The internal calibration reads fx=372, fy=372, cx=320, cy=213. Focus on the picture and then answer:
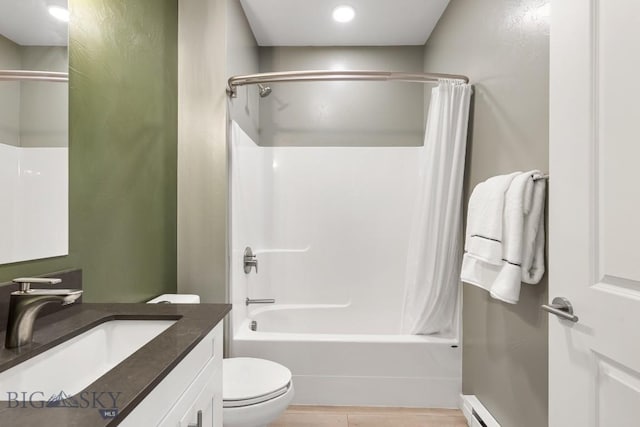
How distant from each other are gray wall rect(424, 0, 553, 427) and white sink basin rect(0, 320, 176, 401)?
1369 mm

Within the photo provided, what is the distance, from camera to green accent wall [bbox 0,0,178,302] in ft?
4.31

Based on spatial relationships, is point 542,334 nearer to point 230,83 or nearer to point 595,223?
point 595,223

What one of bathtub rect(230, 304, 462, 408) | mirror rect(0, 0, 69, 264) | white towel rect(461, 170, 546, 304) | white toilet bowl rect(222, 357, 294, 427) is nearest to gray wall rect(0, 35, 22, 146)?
mirror rect(0, 0, 69, 264)

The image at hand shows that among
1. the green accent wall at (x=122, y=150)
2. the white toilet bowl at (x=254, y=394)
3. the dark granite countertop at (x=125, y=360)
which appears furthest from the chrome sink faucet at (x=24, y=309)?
the white toilet bowl at (x=254, y=394)

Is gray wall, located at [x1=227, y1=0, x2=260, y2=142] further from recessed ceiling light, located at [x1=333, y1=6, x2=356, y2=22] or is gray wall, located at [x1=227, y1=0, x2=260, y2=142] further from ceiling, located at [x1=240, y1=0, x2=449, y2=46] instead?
recessed ceiling light, located at [x1=333, y1=6, x2=356, y2=22]

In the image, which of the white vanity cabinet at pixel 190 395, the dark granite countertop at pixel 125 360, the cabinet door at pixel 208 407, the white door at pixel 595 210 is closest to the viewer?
the dark granite countertop at pixel 125 360

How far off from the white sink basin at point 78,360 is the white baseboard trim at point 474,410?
1.60 meters

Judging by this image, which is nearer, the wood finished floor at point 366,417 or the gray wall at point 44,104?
the gray wall at point 44,104

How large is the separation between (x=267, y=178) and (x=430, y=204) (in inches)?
57.3

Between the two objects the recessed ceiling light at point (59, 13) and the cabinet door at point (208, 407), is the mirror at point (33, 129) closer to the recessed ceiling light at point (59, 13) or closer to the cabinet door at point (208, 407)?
the recessed ceiling light at point (59, 13)

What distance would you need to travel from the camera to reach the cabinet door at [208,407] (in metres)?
0.92

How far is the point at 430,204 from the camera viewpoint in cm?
214

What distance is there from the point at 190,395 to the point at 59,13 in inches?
49.3

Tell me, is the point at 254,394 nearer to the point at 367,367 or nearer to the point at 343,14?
the point at 367,367
